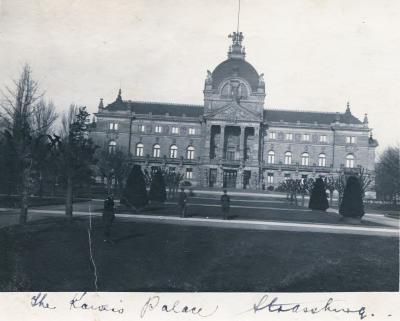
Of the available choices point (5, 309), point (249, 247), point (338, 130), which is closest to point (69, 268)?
point (5, 309)

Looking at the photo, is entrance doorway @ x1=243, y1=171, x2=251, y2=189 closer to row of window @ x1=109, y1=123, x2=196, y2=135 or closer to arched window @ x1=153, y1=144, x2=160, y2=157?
row of window @ x1=109, y1=123, x2=196, y2=135

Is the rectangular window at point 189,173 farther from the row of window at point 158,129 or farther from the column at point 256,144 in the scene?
the column at point 256,144

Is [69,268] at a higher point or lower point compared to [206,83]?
lower

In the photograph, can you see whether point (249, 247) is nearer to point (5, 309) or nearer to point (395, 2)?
point (5, 309)

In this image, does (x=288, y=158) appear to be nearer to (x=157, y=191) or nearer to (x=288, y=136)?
(x=288, y=136)

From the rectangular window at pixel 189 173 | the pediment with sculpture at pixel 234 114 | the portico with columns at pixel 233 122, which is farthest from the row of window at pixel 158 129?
the rectangular window at pixel 189 173
